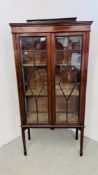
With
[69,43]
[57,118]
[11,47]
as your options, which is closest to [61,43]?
[69,43]

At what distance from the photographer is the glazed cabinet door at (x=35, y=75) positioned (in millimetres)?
1675

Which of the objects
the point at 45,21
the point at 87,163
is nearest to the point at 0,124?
the point at 87,163

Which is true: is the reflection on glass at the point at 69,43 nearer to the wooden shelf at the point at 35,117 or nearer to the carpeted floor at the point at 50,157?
the wooden shelf at the point at 35,117

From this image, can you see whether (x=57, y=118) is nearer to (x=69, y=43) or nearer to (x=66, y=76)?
(x=66, y=76)

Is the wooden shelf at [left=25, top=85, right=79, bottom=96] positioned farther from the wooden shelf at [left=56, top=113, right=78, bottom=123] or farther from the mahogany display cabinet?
the wooden shelf at [left=56, top=113, right=78, bottom=123]

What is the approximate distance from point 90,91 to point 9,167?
1302mm

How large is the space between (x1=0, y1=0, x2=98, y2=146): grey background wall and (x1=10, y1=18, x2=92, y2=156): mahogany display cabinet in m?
0.37

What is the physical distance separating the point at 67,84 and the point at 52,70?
0.80 feet

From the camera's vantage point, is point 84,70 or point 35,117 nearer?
point 84,70

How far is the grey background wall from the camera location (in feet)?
6.31

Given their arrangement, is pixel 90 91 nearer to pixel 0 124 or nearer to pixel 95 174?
pixel 95 174

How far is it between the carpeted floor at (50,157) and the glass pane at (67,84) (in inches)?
17.5

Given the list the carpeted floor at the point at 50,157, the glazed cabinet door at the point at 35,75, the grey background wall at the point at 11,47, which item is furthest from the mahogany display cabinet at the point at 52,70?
the grey background wall at the point at 11,47

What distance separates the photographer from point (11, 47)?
2.03 metres
